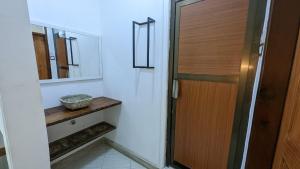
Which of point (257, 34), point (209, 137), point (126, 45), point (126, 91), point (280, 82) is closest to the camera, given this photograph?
point (280, 82)

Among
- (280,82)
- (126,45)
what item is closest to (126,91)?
(126,45)

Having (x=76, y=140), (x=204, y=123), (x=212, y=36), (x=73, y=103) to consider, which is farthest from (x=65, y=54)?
(x=204, y=123)

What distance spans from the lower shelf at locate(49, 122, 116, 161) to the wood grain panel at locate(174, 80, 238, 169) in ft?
3.40

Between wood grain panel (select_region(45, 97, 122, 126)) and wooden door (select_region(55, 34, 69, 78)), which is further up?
wooden door (select_region(55, 34, 69, 78))

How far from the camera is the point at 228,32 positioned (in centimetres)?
109

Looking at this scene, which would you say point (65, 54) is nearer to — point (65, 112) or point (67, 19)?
point (67, 19)

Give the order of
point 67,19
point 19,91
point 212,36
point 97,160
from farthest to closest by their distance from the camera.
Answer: point 97,160
point 67,19
point 212,36
point 19,91

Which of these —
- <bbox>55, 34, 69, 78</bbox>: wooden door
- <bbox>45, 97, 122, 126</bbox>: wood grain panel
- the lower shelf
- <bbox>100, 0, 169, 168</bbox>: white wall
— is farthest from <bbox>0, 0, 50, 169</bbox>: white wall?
<bbox>100, 0, 169, 168</bbox>: white wall

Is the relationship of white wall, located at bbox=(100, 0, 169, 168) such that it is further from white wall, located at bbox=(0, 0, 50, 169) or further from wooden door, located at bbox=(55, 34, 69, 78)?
white wall, located at bbox=(0, 0, 50, 169)

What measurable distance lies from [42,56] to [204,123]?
1.82 m

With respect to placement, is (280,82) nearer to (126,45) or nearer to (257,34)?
(257,34)

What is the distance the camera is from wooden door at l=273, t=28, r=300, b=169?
0.36 m

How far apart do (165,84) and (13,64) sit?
1.16 m

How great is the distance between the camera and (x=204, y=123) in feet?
4.36
